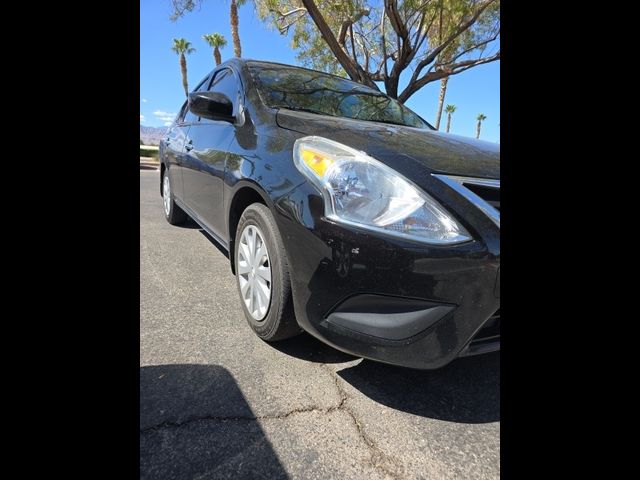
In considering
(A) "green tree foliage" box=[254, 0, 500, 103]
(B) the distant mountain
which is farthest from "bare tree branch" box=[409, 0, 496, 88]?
(B) the distant mountain

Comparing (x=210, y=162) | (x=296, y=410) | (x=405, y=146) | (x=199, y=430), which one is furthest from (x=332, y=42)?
(x=199, y=430)

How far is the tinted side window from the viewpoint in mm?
Result: 2430

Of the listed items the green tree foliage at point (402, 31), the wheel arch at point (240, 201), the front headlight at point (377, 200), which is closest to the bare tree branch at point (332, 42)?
the green tree foliage at point (402, 31)

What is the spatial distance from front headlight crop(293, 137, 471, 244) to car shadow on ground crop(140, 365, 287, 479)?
32.3 inches

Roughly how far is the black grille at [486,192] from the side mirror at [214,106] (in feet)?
4.60

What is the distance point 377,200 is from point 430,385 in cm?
89

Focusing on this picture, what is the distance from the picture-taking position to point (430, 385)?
1645 millimetres

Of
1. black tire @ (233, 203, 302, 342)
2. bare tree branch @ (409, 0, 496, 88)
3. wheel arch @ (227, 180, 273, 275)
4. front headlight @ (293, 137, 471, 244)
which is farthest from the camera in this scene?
bare tree branch @ (409, 0, 496, 88)

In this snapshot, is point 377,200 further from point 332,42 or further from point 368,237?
point 332,42

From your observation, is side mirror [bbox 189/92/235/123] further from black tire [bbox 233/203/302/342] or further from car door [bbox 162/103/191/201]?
car door [bbox 162/103/191/201]

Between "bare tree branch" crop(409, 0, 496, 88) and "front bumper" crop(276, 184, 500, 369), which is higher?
"bare tree branch" crop(409, 0, 496, 88)

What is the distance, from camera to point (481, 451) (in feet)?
4.32
